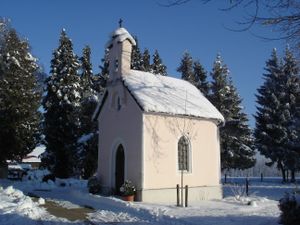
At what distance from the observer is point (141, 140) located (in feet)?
65.0

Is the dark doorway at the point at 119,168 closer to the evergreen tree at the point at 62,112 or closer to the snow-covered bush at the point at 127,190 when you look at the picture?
the snow-covered bush at the point at 127,190

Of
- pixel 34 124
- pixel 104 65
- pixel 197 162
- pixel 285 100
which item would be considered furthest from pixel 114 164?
pixel 285 100

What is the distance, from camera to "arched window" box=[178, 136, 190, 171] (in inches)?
829

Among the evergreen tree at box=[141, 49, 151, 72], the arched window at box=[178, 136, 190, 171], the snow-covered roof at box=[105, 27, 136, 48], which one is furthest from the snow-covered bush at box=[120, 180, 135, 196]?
the evergreen tree at box=[141, 49, 151, 72]

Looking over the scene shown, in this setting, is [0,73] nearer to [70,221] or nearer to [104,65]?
[104,65]

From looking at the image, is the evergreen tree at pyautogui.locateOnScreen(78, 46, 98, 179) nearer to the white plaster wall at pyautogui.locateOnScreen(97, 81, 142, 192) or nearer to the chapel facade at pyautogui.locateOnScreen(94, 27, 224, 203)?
the chapel facade at pyautogui.locateOnScreen(94, 27, 224, 203)

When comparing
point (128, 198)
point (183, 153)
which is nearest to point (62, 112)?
point (183, 153)

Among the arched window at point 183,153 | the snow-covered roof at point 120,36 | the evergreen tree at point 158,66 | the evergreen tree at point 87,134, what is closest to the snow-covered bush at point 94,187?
the arched window at point 183,153

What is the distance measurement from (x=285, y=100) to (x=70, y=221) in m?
31.0

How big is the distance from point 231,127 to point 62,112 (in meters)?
16.8

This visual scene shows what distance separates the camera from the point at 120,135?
21.6 metres

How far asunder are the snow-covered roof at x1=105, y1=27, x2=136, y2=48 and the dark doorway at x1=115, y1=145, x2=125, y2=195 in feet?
19.7

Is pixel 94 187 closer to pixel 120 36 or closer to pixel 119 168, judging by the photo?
pixel 119 168

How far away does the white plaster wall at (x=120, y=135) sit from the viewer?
794 inches
